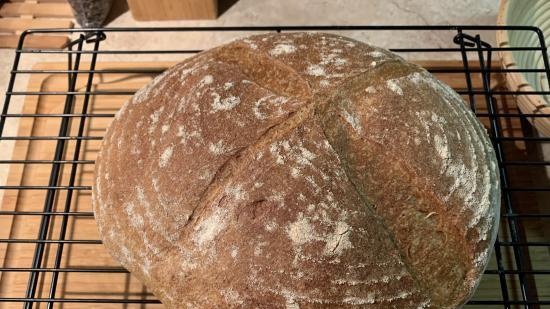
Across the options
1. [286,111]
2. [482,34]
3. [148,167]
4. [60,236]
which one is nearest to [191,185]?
[148,167]

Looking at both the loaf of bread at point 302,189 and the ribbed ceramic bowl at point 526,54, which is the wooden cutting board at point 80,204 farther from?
the loaf of bread at point 302,189

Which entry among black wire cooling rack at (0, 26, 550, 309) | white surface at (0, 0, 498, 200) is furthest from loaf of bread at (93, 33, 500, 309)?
white surface at (0, 0, 498, 200)

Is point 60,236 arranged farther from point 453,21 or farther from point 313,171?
point 453,21

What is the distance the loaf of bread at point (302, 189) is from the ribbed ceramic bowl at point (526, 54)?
38 centimetres

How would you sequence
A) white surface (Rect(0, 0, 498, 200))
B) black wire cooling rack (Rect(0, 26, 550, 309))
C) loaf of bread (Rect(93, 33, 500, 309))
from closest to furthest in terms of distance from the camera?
loaf of bread (Rect(93, 33, 500, 309)) → black wire cooling rack (Rect(0, 26, 550, 309)) → white surface (Rect(0, 0, 498, 200))

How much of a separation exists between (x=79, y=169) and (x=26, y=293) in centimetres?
36

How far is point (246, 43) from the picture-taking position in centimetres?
106

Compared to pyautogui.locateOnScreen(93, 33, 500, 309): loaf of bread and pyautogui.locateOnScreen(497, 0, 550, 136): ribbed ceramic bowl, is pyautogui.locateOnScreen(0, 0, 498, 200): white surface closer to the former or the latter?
pyautogui.locateOnScreen(497, 0, 550, 136): ribbed ceramic bowl

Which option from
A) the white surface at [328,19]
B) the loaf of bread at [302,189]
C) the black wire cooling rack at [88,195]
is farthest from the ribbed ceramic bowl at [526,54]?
the loaf of bread at [302,189]

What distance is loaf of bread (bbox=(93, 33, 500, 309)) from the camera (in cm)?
84

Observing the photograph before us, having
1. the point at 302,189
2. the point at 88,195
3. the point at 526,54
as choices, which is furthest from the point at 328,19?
the point at 302,189

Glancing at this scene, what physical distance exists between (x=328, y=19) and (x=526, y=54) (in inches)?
27.6

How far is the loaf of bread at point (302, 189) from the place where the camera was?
836 millimetres

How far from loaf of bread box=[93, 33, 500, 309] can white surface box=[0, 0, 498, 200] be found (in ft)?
2.68
